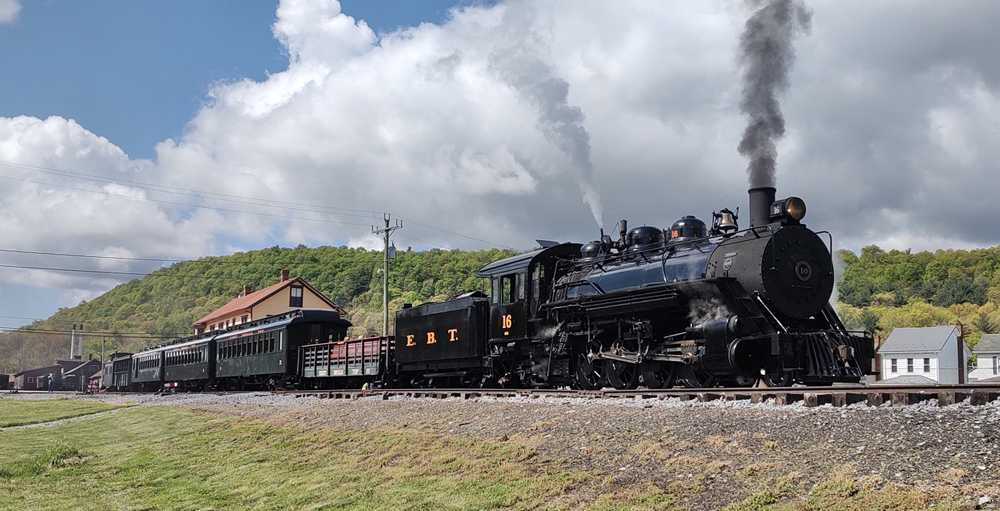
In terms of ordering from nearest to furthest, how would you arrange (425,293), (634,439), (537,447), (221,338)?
1. (634,439)
2. (537,447)
3. (221,338)
4. (425,293)

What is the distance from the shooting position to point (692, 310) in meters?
16.0

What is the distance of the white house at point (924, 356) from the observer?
191 feet

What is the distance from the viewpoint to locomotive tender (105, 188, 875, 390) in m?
14.7

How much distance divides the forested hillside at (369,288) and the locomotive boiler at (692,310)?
2114 inches

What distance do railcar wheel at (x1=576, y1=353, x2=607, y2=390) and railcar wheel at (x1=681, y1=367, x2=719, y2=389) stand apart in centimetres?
291

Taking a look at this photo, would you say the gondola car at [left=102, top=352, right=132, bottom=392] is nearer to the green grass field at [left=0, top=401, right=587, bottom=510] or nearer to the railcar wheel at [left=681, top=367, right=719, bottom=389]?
the green grass field at [left=0, top=401, right=587, bottom=510]

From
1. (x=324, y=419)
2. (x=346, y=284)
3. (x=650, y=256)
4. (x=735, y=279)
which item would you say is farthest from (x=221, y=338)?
(x=346, y=284)

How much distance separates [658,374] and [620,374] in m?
1.22

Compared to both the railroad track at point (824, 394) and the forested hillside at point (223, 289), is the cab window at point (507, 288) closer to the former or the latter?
the railroad track at point (824, 394)

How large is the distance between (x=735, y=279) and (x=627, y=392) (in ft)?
9.28

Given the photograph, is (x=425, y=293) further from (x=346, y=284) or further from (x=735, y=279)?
(x=735, y=279)

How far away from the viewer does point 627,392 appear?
15.0m

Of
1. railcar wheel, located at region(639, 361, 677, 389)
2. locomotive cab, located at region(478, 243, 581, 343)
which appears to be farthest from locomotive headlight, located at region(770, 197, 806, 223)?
locomotive cab, located at region(478, 243, 581, 343)

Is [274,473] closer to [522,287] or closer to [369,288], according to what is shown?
[522,287]
